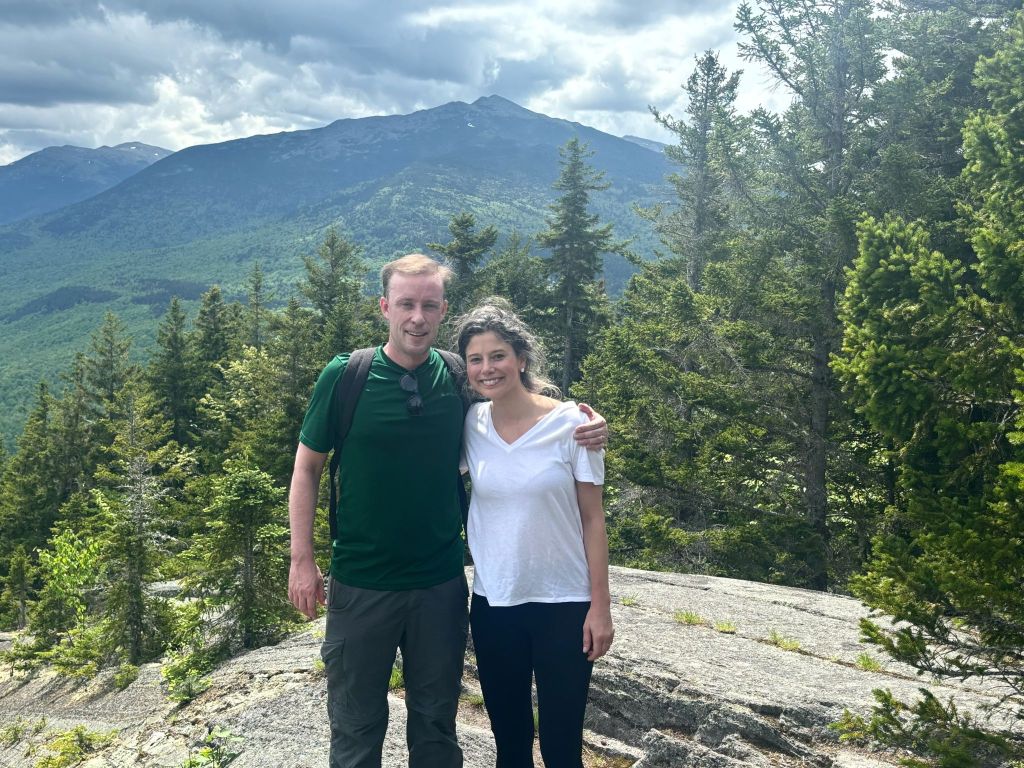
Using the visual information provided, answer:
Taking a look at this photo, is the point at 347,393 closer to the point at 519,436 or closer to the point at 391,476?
the point at 391,476

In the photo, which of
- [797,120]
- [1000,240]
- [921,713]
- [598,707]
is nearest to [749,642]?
[598,707]

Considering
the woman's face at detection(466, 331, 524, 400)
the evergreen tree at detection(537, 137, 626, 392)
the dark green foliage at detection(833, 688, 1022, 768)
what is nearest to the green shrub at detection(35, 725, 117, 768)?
the woman's face at detection(466, 331, 524, 400)

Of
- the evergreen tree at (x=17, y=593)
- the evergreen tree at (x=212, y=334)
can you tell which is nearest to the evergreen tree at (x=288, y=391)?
the evergreen tree at (x=17, y=593)

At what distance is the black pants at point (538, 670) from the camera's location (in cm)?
357

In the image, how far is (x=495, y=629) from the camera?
3.63 m

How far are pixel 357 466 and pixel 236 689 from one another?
4439mm

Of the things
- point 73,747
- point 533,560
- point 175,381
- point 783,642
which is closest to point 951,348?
point 783,642

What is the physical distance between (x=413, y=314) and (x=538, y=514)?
4.20ft

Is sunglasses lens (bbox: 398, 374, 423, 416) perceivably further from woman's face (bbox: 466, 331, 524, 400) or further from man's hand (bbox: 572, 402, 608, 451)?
man's hand (bbox: 572, 402, 608, 451)

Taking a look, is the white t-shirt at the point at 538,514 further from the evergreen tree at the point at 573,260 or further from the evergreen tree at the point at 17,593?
the evergreen tree at the point at 17,593

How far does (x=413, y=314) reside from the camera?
12.7ft

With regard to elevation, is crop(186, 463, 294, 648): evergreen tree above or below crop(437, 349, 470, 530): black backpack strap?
below

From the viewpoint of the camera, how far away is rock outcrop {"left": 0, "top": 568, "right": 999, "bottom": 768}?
542 cm

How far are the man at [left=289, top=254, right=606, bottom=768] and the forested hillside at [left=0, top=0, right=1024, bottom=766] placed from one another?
3016 millimetres
